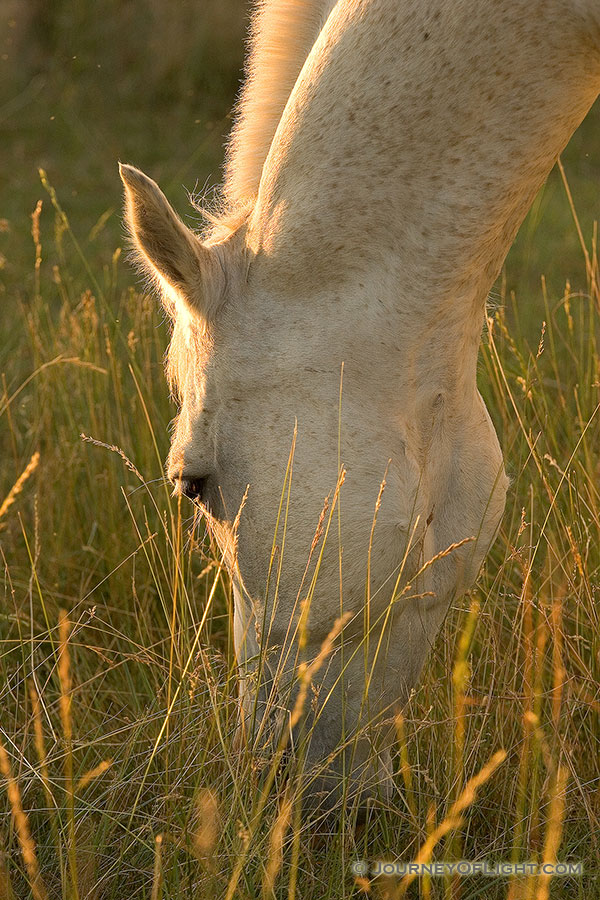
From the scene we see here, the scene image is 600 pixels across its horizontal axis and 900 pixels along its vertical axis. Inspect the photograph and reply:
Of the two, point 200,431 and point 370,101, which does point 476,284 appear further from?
point 200,431

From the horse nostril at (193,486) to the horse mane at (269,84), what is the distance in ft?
1.83

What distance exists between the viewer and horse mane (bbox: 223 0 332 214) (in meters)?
2.01

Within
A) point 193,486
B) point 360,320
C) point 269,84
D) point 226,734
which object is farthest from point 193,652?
point 269,84

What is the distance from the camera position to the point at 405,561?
1799 millimetres

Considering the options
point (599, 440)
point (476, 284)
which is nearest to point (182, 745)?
point (476, 284)

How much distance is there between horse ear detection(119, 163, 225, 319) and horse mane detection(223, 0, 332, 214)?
0.80ft

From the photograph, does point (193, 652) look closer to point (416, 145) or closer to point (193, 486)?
point (193, 486)

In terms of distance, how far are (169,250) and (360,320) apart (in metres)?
0.36

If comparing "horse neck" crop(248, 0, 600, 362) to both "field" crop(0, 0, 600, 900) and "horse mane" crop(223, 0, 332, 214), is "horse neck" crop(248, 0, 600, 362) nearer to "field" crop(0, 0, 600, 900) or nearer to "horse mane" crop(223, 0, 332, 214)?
"horse mane" crop(223, 0, 332, 214)

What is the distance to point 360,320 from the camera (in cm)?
176

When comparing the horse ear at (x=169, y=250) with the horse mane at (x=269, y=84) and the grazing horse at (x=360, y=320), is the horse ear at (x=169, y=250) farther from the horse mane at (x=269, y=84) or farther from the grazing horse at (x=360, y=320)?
the horse mane at (x=269, y=84)

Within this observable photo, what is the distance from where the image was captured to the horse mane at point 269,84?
6.59ft

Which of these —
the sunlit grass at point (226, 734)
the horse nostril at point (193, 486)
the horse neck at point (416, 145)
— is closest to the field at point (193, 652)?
the sunlit grass at point (226, 734)

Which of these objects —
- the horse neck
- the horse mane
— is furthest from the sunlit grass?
the horse mane
